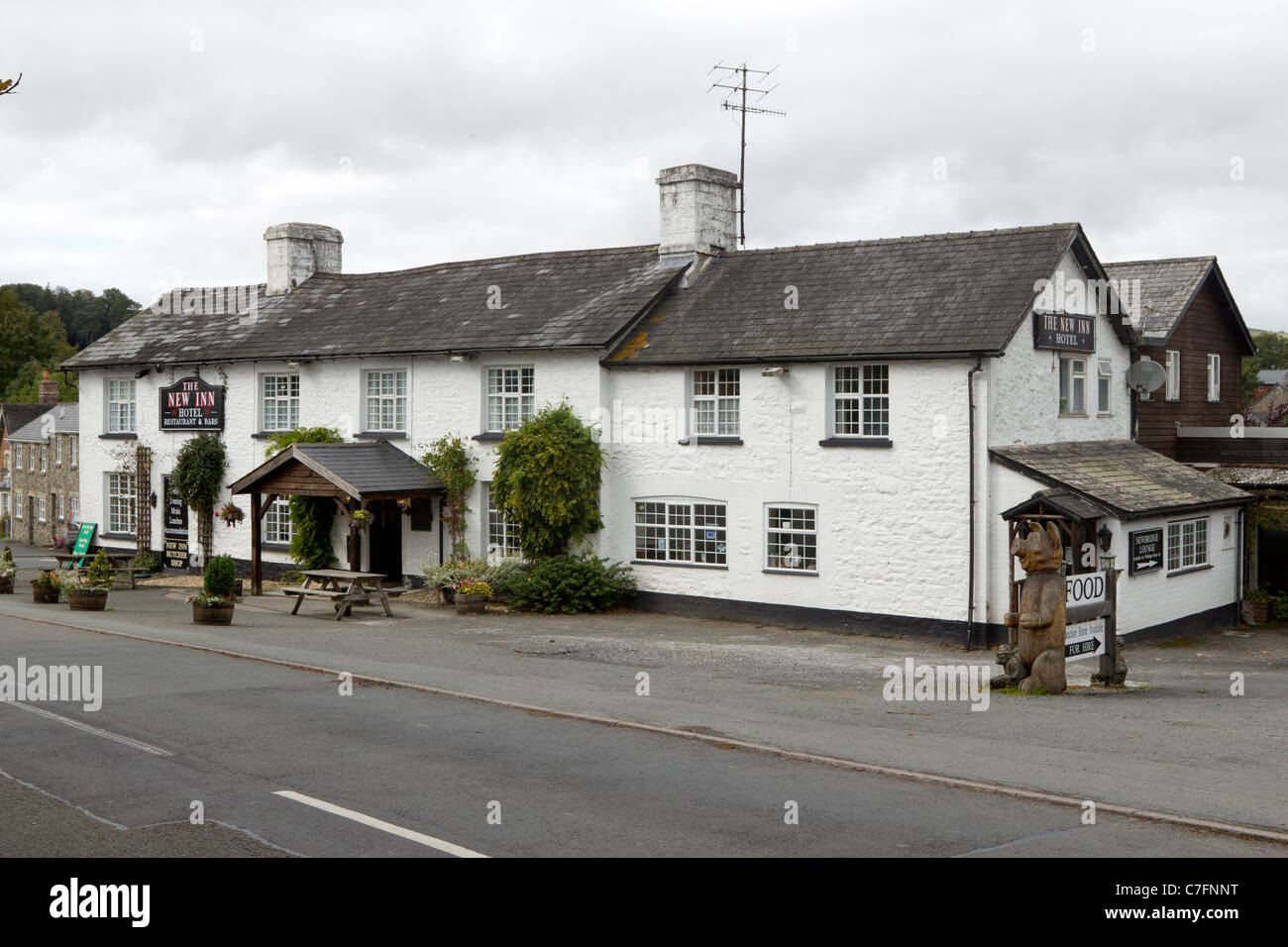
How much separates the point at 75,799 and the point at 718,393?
1636 centimetres

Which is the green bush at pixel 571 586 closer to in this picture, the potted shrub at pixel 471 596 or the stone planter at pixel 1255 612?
the potted shrub at pixel 471 596

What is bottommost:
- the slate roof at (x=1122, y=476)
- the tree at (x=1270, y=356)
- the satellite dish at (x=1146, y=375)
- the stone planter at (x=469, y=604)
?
the stone planter at (x=469, y=604)

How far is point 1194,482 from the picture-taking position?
967 inches

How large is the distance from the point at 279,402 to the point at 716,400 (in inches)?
492

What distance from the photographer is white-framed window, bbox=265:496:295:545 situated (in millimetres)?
31453

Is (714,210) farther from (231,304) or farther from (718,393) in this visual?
(231,304)

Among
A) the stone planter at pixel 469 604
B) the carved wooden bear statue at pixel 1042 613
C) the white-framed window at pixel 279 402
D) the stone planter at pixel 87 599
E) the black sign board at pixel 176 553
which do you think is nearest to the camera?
the carved wooden bear statue at pixel 1042 613

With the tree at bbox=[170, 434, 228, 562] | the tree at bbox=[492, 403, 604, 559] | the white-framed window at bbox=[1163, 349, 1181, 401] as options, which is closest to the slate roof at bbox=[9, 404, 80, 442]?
the tree at bbox=[170, 434, 228, 562]

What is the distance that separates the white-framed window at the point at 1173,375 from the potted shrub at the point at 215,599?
2048cm

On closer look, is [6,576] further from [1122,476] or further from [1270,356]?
[1270,356]

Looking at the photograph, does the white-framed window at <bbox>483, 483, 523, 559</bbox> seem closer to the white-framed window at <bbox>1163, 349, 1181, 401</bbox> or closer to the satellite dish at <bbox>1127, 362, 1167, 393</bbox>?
the satellite dish at <bbox>1127, 362, 1167, 393</bbox>

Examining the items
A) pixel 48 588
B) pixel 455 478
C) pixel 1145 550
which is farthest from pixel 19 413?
pixel 1145 550

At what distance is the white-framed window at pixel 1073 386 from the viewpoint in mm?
23891

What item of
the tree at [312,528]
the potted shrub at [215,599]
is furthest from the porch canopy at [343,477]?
the potted shrub at [215,599]
